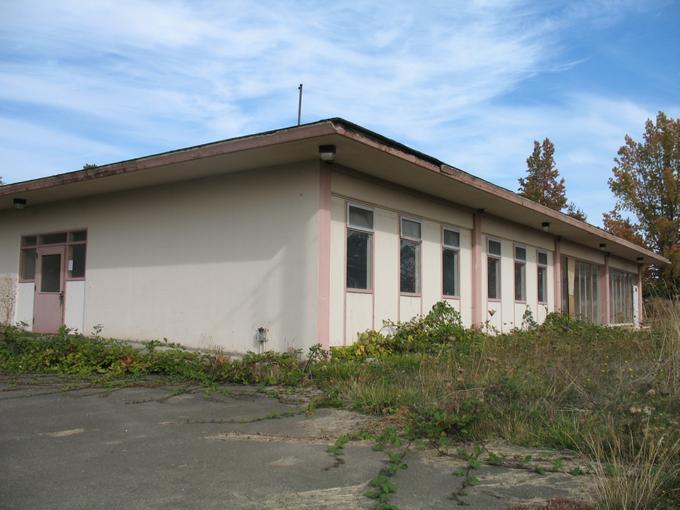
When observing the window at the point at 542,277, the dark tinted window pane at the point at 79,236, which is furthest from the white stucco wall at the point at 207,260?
the window at the point at 542,277

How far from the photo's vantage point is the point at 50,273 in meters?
14.5

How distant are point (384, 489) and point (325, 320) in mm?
5569

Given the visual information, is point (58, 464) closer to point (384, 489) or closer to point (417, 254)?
point (384, 489)

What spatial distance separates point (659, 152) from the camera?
29.9m

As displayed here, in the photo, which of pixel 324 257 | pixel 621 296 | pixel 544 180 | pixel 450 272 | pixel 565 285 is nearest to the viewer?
pixel 324 257

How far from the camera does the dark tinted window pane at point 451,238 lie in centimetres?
1372

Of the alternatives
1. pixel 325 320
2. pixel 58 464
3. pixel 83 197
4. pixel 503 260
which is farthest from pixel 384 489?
pixel 503 260

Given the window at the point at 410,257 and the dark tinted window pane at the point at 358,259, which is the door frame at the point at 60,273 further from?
the window at the point at 410,257

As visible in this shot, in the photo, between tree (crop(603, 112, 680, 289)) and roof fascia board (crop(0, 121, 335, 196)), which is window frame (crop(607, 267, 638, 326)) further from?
→ roof fascia board (crop(0, 121, 335, 196))

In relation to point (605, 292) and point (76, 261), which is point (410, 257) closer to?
point (76, 261)

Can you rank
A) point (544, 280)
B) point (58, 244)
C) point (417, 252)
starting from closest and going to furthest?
1. point (417, 252)
2. point (58, 244)
3. point (544, 280)

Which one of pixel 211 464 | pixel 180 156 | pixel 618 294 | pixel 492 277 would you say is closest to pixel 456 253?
pixel 492 277

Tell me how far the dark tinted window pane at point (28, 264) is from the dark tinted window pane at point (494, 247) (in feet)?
37.6

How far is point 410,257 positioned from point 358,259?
1.88 meters
